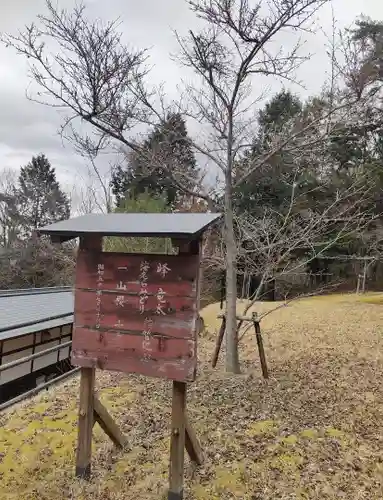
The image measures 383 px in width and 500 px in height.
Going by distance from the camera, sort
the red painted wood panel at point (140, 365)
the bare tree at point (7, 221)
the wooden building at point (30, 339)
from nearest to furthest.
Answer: the red painted wood panel at point (140, 365) < the wooden building at point (30, 339) < the bare tree at point (7, 221)

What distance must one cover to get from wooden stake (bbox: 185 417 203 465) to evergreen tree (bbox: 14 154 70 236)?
24.4 meters

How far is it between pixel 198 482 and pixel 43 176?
30.0 metres

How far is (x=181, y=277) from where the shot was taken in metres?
3.12

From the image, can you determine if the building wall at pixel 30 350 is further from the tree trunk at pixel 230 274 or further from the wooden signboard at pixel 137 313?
the wooden signboard at pixel 137 313

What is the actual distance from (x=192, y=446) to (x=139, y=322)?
4.16 ft

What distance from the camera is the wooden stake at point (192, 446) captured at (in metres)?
3.49

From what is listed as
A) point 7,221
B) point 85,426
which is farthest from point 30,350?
point 7,221

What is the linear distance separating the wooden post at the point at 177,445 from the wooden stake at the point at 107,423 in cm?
79

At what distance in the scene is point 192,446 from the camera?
11.7 feet

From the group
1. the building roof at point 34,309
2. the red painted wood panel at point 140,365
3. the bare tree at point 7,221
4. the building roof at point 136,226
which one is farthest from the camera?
the bare tree at point 7,221

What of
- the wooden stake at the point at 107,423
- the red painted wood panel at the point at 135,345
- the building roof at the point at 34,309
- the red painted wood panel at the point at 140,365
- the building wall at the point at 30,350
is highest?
the red painted wood panel at the point at 135,345

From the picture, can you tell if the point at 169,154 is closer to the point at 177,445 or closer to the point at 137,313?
the point at 137,313

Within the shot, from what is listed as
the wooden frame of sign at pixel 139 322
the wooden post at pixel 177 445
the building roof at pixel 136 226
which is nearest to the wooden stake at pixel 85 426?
the wooden frame of sign at pixel 139 322

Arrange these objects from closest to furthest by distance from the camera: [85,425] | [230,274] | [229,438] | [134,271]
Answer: [134,271]
[85,425]
[229,438]
[230,274]
